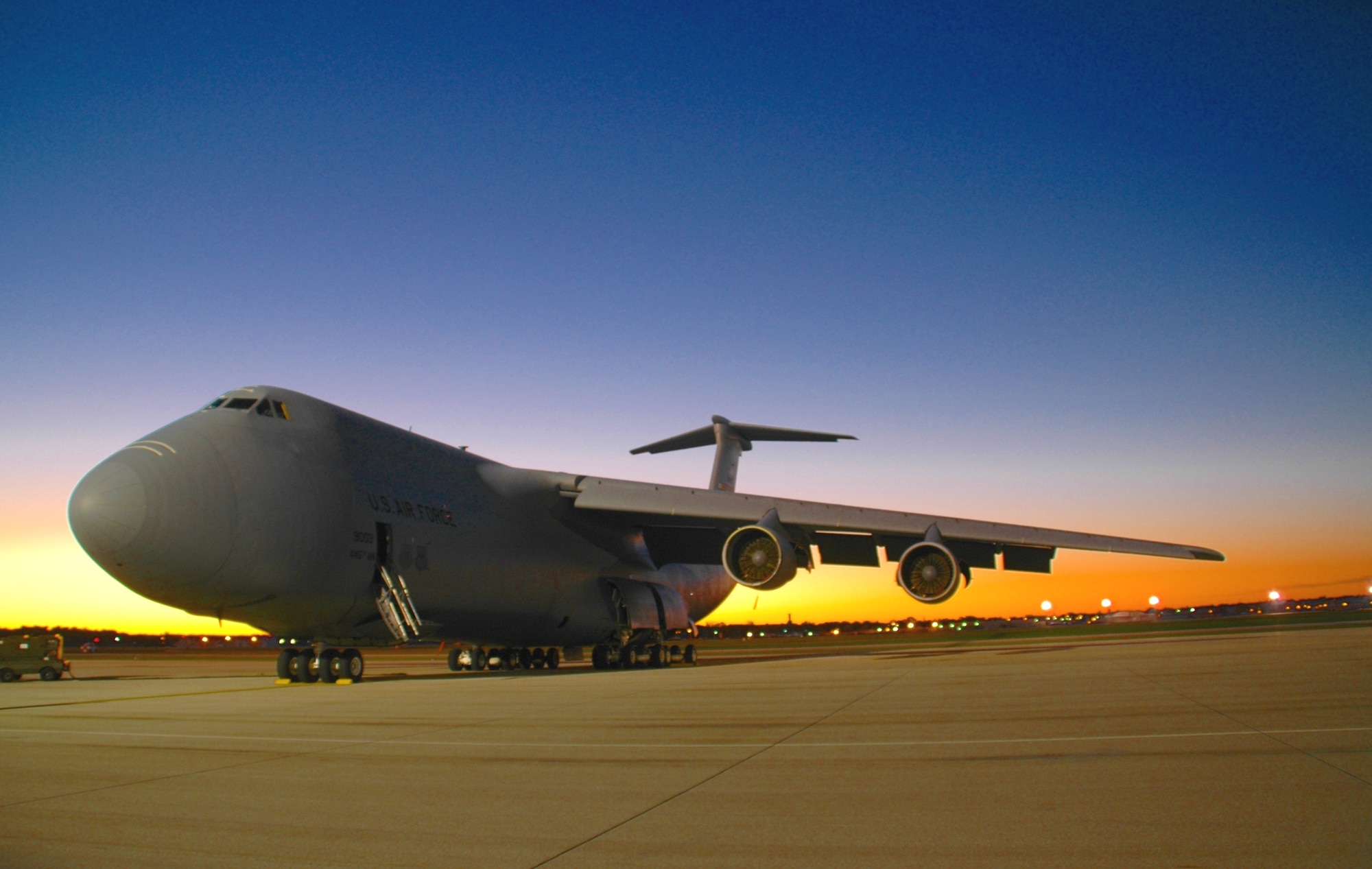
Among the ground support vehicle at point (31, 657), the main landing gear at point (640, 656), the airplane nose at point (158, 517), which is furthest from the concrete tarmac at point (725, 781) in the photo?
the ground support vehicle at point (31, 657)

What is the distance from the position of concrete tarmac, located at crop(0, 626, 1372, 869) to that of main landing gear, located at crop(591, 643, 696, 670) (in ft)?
40.5

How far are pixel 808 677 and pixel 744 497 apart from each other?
6.00 m

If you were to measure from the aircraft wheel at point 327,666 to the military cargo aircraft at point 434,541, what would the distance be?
5 centimetres

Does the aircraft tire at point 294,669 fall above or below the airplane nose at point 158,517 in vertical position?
below

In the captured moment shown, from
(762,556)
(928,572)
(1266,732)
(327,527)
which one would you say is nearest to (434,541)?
(327,527)

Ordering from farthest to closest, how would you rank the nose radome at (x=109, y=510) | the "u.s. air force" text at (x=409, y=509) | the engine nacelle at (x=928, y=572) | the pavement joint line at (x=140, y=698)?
the engine nacelle at (x=928, y=572), the "u.s. air force" text at (x=409, y=509), the nose radome at (x=109, y=510), the pavement joint line at (x=140, y=698)

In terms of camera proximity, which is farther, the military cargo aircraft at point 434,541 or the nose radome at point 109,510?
the military cargo aircraft at point 434,541

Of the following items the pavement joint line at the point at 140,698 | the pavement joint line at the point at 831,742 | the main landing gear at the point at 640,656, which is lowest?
the main landing gear at the point at 640,656

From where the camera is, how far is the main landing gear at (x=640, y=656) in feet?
69.7

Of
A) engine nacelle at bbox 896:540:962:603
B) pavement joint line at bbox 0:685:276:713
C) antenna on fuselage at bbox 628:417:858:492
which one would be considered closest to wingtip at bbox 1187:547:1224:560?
engine nacelle at bbox 896:540:962:603

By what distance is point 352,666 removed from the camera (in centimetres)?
1440

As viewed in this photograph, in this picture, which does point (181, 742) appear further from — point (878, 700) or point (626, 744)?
point (878, 700)

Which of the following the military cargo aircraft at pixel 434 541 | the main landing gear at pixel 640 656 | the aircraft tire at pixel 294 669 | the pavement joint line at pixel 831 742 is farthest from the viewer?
the main landing gear at pixel 640 656

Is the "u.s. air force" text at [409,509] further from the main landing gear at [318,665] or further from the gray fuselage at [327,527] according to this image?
the main landing gear at [318,665]
